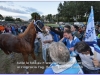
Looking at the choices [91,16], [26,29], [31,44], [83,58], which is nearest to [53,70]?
[83,58]

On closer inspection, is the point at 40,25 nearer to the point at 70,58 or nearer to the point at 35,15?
the point at 35,15

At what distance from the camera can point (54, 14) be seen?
5.53 ft

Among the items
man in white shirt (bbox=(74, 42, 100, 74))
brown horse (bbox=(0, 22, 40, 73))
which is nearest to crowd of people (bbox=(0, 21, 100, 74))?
man in white shirt (bbox=(74, 42, 100, 74))

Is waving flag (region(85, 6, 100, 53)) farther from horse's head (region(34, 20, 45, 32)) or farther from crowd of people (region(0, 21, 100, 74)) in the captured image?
horse's head (region(34, 20, 45, 32))

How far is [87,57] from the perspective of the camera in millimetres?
1275

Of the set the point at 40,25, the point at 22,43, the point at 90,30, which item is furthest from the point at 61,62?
the point at 22,43

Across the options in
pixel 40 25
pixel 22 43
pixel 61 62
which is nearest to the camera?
pixel 61 62

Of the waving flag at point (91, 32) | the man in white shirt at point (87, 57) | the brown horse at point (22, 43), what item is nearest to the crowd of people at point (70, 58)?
the man in white shirt at point (87, 57)

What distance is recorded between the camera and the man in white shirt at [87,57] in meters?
1.23

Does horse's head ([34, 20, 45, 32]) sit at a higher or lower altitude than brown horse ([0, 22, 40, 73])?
higher

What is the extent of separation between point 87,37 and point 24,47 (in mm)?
989

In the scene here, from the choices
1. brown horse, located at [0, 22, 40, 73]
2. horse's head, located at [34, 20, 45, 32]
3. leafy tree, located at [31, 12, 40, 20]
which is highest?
leafy tree, located at [31, 12, 40, 20]

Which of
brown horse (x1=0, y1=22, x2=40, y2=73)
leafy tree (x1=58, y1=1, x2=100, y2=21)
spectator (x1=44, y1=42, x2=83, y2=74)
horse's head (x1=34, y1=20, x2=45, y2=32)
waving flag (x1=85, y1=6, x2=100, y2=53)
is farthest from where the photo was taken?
brown horse (x1=0, y1=22, x2=40, y2=73)

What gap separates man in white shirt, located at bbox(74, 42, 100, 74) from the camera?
123 centimetres
